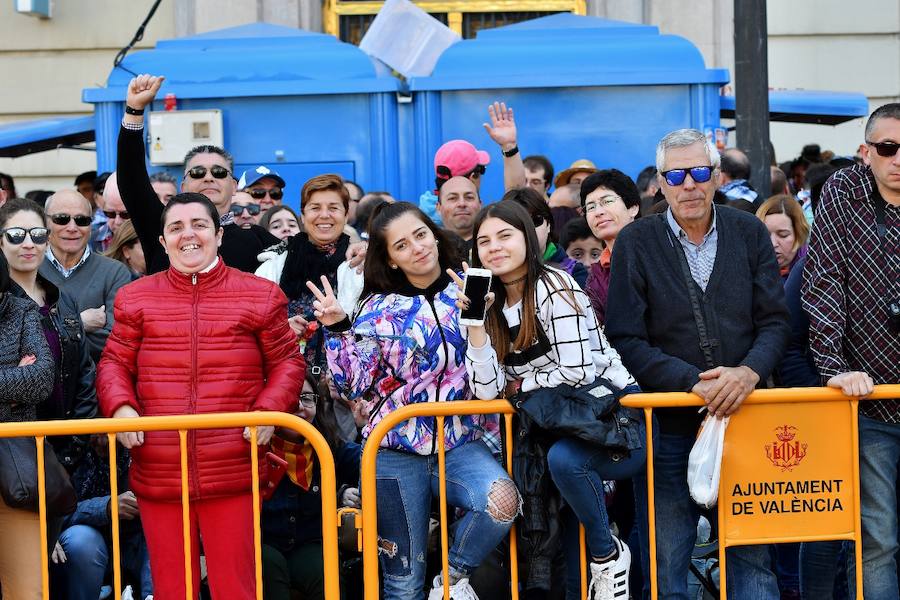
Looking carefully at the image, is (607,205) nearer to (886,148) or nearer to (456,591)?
(886,148)

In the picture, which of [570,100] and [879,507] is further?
[570,100]

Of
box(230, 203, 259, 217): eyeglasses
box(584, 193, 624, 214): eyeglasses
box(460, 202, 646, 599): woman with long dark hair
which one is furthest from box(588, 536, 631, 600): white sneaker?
box(230, 203, 259, 217): eyeglasses

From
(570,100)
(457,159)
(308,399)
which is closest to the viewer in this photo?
(308,399)

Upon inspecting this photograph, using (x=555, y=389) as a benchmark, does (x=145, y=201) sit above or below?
above

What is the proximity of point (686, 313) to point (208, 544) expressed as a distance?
211 cm

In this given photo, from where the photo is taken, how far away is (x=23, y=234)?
5820 millimetres

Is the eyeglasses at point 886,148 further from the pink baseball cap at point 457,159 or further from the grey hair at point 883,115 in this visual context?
the pink baseball cap at point 457,159

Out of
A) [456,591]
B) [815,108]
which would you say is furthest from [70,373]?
[815,108]

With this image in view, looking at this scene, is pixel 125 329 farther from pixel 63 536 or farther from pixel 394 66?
pixel 394 66

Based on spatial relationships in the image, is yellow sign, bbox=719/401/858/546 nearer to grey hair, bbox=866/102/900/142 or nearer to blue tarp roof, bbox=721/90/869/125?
grey hair, bbox=866/102/900/142

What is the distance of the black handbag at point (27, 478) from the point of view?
4992 millimetres

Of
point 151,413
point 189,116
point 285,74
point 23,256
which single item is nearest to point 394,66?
point 285,74

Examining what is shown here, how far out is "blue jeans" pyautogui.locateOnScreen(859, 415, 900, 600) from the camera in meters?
5.12

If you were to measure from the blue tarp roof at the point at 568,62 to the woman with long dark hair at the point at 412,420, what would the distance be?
16.2ft
